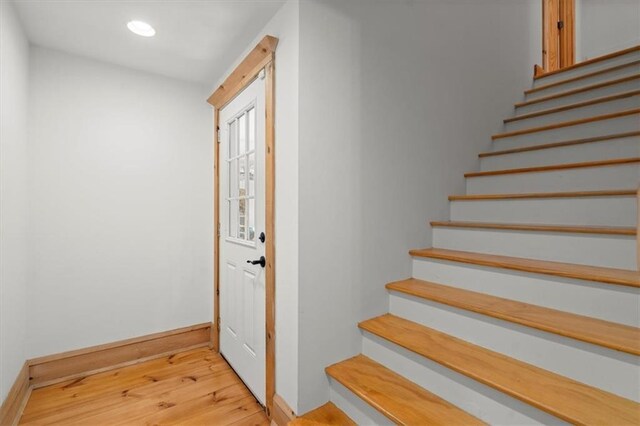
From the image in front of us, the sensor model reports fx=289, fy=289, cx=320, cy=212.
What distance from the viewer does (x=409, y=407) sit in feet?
3.92

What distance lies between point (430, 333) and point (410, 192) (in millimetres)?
849

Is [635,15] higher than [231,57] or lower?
higher

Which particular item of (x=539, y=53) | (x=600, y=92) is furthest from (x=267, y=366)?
(x=539, y=53)

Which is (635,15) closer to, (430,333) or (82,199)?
(430,333)

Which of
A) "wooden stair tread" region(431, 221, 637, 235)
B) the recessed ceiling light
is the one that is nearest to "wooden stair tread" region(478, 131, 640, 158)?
"wooden stair tread" region(431, 221, 637, 235)

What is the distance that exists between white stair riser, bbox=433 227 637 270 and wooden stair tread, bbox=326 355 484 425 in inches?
37.3

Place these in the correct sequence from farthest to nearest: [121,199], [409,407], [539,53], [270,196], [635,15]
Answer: [635,15]
[539,53]
[121,199]
[270,196]
[409,407]

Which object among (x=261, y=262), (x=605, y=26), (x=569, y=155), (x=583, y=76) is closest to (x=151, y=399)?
(x=261, y=262)

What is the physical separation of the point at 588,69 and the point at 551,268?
109 inches

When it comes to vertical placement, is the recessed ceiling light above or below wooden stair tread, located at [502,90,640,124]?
above

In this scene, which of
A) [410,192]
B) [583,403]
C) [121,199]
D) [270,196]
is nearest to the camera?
[583,403]

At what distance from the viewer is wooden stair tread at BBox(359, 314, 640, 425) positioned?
909mm

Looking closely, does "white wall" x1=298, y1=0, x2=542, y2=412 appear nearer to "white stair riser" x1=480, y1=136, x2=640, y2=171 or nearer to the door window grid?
"white stair riser" x1=480, y1=136, x2=640, y2=171

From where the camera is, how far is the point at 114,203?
2246mm
